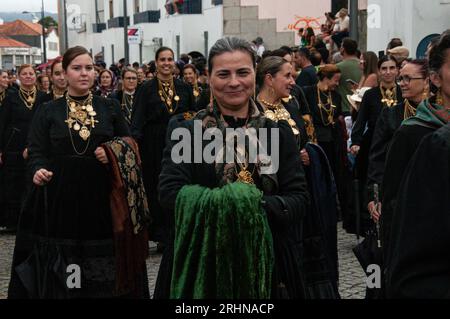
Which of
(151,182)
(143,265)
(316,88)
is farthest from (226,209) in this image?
(316,88)

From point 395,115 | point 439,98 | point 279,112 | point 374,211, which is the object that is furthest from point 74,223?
point 439,98

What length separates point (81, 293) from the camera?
22.6ft

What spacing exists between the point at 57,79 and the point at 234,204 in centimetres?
642

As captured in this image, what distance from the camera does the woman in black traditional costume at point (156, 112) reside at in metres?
10.3

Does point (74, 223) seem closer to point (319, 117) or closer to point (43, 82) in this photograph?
point (319, 117)

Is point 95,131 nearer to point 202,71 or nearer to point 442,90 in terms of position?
point 442,90

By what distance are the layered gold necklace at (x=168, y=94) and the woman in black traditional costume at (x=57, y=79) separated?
1.05m

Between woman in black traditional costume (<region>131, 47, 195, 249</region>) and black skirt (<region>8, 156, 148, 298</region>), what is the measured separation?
3335 millimetres

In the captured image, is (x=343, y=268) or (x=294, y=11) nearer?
(x=343, y=268)

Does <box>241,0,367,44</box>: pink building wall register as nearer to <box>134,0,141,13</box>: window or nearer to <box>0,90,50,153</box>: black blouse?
<box>134,0,141,13</box>: window

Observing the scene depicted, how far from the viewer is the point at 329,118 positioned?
11.5 m

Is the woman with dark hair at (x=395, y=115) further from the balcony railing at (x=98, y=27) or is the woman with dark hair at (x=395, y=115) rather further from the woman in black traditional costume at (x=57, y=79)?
the balcony railing at (x=98, y=27)

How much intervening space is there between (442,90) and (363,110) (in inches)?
235

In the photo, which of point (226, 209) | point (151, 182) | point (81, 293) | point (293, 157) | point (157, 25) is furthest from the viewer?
point (157, 25)
